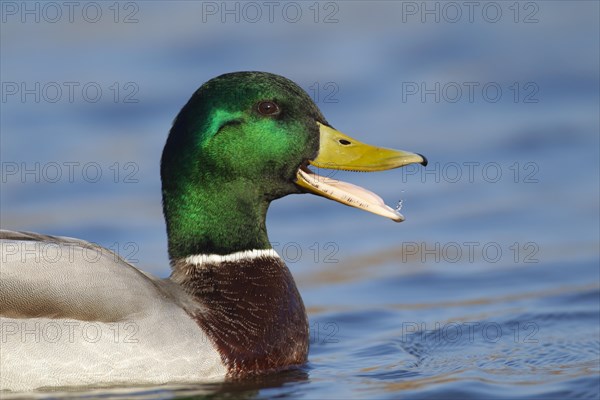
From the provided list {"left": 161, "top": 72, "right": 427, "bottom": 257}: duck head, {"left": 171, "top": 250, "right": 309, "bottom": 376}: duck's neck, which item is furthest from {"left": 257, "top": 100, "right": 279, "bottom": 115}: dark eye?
{"left": 171, "top": 250, "right": 309, "bottom": 376}: duck's neck

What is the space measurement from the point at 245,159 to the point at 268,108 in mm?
337

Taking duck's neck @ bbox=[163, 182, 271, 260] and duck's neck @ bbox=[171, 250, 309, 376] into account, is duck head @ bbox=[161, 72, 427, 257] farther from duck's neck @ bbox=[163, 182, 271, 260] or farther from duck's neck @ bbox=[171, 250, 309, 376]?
duck's neck @ bbox=[171, 250, 309, 376]

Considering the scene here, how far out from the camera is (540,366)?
8.34 m

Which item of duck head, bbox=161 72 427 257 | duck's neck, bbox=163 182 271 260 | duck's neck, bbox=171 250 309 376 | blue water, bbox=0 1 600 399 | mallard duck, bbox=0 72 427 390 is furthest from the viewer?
blue water, bbox=0 1 600 399

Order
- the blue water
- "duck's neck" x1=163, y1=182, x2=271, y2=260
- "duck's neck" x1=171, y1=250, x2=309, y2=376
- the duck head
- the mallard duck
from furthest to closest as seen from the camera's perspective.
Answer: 1. the blue water
2. "duck's neck" x1=163, y1=182, x2=271, y2=260
3. the duck head
4. "duck's neck" x1=171, y1=250, x2=309, y2=376
5. the mallard duck

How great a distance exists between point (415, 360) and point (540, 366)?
816 millimetres

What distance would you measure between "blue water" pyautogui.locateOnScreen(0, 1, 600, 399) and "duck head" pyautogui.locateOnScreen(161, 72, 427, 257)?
1024 mm

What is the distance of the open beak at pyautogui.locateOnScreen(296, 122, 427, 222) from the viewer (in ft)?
27.1

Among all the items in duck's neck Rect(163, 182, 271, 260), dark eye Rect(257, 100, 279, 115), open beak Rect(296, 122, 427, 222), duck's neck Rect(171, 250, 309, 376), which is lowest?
duck's neck Rect(171, 250, 309, 376)

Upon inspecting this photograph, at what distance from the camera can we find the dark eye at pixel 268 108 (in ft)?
27.1

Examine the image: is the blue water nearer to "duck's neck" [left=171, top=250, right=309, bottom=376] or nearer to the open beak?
"duck's neck" [left=171, top=250, right=309, bottom=376]

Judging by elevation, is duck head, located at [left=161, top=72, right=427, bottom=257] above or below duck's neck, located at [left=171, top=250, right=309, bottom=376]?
above

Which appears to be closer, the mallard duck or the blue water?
the mallard duck

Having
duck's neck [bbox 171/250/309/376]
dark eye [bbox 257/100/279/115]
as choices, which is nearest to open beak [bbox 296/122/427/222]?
dark eye [bbox 257/100/279/115]
